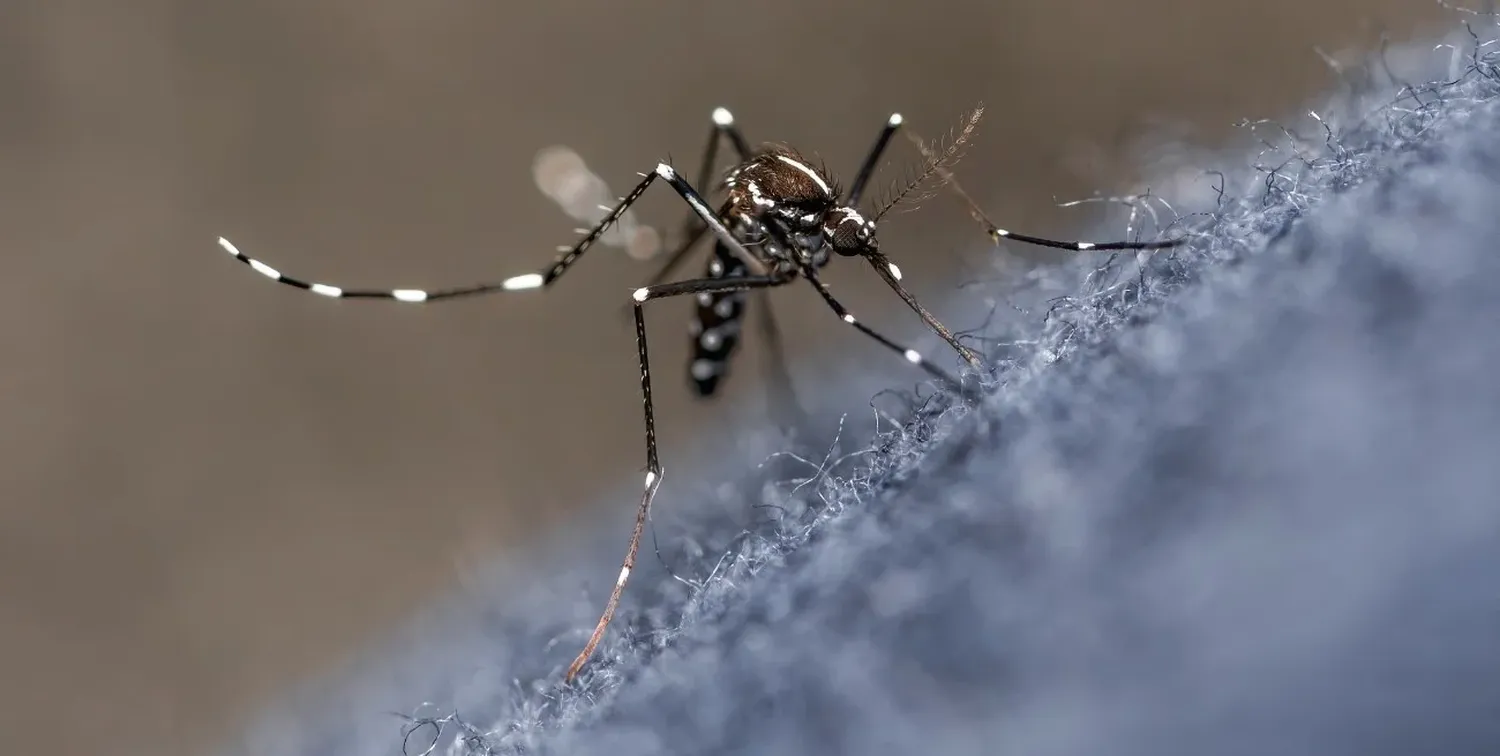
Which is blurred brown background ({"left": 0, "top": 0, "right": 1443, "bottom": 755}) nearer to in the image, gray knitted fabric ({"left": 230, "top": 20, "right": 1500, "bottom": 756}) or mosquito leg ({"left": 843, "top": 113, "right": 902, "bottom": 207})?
mosquito leg ({"left": 843, "top": 113, "right": 902, "bottom": 207})

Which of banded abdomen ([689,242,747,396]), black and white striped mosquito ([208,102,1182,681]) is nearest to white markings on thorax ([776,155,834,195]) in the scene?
black and white striped mosquito ([208,102,1182,681])

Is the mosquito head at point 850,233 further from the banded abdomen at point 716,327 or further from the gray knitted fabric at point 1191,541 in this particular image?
the gray knitted fabric at point 1191,541

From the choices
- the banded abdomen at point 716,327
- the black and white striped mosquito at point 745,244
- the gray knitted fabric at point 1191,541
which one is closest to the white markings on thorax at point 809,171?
the black and white striped mosquito at point 745,244

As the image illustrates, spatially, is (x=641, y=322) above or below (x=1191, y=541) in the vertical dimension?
above

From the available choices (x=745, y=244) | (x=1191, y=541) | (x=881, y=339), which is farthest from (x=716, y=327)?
(x=1191, y=541)

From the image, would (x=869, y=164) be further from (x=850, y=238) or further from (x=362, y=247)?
(x=362, y=247)

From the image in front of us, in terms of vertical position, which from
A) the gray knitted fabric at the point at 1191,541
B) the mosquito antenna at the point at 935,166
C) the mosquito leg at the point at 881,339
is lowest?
the gray knitted fabric at the point at 1191,541
